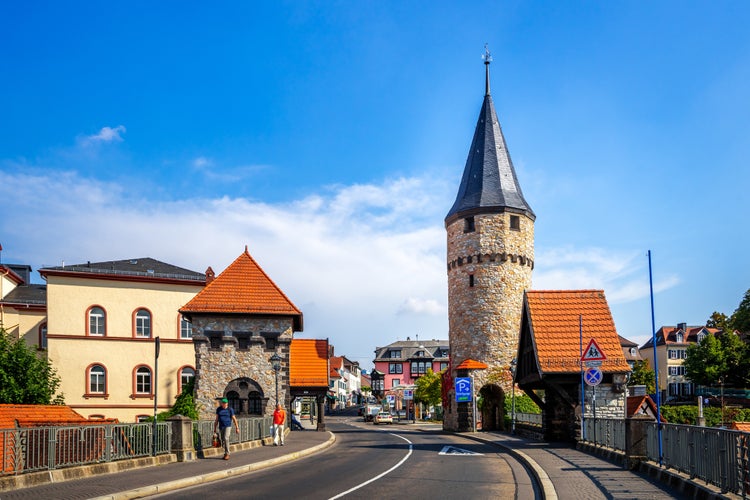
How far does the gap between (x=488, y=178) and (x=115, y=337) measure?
2622 centimetres

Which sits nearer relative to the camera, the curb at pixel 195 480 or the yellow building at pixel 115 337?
the curb at pixel 195 480

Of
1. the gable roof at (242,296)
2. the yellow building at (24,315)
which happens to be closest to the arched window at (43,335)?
the yellow building at (24,315)

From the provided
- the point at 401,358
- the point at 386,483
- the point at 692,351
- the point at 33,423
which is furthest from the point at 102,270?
the point at 401,358

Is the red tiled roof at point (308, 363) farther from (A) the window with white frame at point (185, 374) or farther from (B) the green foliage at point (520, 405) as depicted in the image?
(B) the green foliage at point (520, 405)

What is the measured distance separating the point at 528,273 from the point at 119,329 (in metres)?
26.9

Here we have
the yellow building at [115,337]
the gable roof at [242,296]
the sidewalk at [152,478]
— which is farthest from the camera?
the yellow building at [115,337]

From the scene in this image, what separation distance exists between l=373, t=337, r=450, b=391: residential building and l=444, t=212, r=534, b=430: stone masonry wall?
242 feet

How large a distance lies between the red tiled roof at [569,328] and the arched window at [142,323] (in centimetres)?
2706

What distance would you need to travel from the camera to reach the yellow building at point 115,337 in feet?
147

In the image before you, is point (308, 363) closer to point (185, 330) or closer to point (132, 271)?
point (185, 330)

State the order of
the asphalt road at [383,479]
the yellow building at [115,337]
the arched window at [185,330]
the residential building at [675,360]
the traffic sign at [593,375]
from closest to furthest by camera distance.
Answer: the asphalt road at [383,479] → the traffic sign at [593,375] → the yellow building at [115,337] → the arched window at [185,330] → the residential building at [675,360]

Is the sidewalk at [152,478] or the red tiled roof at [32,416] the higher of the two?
the red tiled roof at [32,416]

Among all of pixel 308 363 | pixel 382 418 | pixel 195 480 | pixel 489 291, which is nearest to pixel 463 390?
pixel 489 291

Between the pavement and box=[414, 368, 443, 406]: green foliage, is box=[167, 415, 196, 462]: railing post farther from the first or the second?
box=[414, 368, 443, 406]: green foliage
